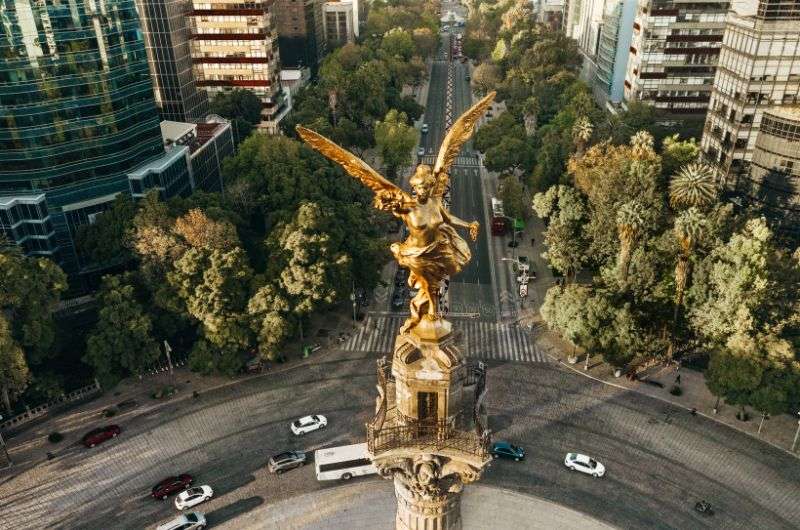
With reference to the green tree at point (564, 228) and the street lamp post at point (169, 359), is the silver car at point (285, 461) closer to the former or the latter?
the street lamp post at point (169, 359)

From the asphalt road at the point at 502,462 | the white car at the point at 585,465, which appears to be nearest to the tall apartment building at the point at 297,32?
Result: the asphalt road at the point at 502,462

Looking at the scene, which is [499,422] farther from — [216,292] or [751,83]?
[751,83]

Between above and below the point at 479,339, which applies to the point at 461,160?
above

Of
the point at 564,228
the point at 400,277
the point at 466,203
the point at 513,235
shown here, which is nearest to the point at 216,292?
the point at 400,277

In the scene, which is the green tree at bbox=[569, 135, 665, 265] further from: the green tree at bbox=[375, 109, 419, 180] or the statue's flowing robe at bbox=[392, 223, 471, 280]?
the statue's flowing robe at bbox=[392, 223, 471, 280]

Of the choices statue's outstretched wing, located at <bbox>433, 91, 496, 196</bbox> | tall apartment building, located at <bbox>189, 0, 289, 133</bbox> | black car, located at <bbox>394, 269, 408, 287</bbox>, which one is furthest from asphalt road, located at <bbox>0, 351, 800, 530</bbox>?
tall apartment building, located at <bbox>189, 0, 289, 133</bbox>

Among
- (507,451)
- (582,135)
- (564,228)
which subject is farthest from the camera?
(582,135)
